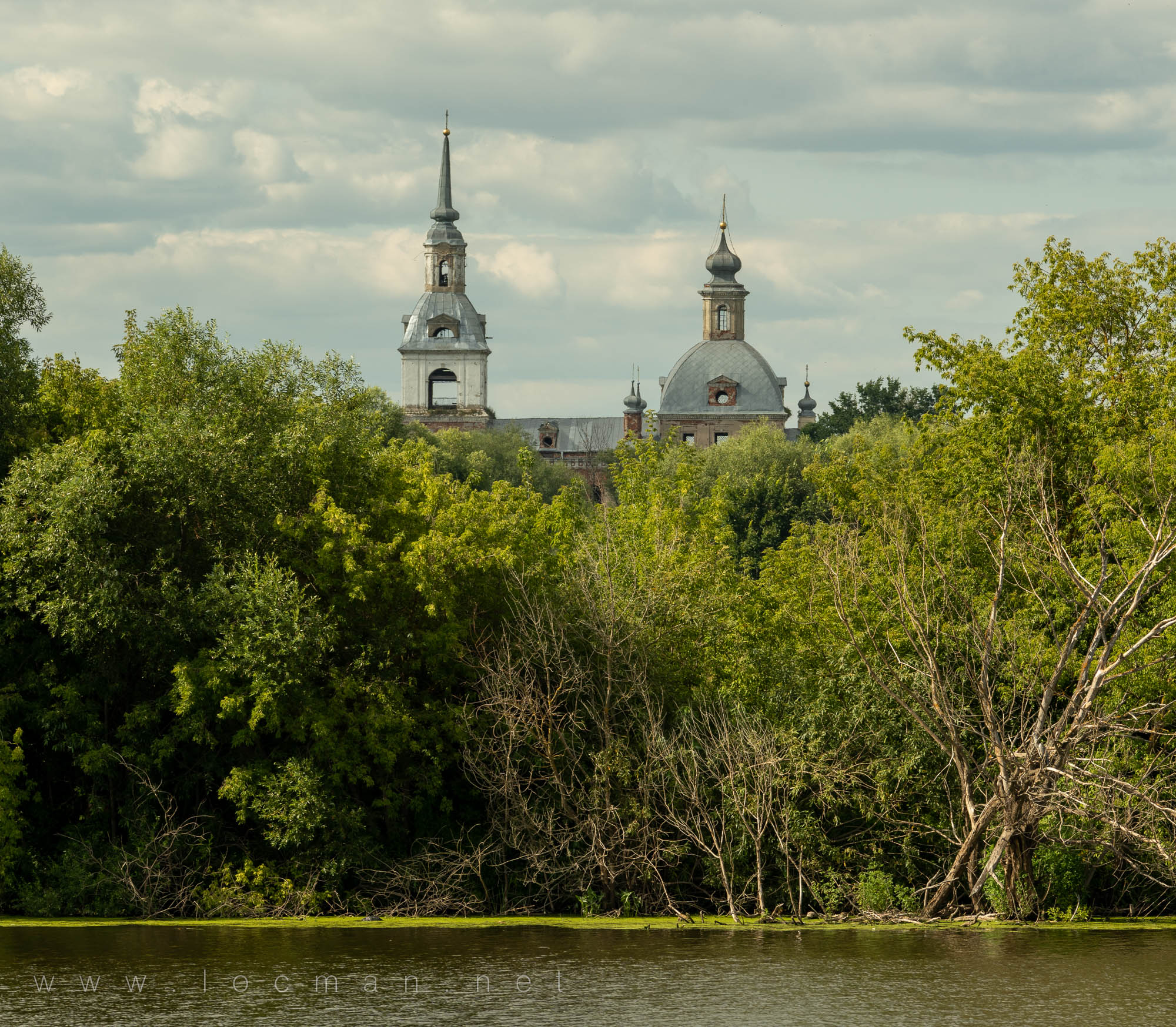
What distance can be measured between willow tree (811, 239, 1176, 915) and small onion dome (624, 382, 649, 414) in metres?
111

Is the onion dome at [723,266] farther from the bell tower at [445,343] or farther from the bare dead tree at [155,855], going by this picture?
the bare dead tree at [155,855]

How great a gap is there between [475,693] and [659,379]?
118129 mm

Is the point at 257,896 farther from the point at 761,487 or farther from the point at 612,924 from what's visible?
the point at 761,487

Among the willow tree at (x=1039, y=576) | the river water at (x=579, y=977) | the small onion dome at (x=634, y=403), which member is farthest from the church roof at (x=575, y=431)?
the river water at (x=579, y=977)

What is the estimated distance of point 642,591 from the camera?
35.9m

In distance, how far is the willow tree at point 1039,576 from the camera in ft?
99.5

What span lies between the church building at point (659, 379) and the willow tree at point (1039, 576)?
99026 millimetres

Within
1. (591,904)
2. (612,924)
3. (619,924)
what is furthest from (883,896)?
(591,904)

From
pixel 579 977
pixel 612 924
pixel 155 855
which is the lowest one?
pixel 612 924

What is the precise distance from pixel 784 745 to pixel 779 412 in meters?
113

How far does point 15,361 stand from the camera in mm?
35156

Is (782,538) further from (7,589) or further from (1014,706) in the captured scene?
(7,589)

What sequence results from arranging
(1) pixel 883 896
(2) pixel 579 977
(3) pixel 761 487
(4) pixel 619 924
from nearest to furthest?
1. (2) pixel 579 977
2. (4) pixel 619 924
3. (1) pixel 883 896
4. (3) pixel 761 487

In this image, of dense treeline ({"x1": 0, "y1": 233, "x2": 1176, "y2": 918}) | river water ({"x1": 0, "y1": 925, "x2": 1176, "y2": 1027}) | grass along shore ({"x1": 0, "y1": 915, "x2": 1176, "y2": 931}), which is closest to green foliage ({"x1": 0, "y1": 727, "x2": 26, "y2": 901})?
dense treeline ({"x1": 0, "y1": 233, "x2": 1176, "y2": 918})
